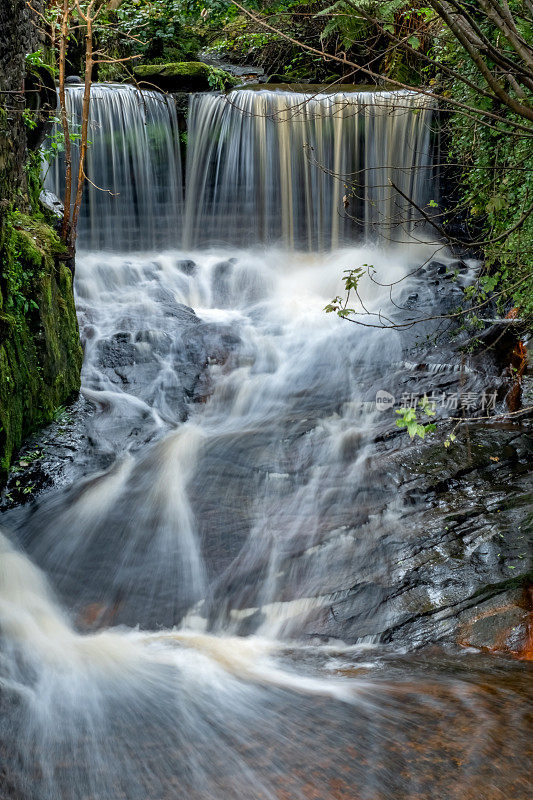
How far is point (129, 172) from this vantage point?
1101cm

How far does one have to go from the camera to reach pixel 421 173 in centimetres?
1112

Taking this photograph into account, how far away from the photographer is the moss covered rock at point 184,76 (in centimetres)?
A: 1150

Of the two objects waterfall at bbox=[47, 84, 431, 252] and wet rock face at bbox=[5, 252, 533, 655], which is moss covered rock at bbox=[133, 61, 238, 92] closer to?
waterfall at bbox=[47, 84, 431, 252]

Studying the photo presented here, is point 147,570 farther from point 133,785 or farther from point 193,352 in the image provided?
point 193,352

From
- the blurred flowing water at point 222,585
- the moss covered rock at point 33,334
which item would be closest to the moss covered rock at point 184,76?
the blurred flowing water at point 222,585

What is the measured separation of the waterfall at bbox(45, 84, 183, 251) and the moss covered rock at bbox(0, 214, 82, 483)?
165 inches

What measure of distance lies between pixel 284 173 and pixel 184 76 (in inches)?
94.2

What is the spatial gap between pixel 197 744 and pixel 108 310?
642 centimetres

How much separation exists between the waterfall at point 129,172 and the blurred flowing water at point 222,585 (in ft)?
4.34

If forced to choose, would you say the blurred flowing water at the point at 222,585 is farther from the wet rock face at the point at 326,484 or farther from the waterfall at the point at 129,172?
the waterfall at the point at 129,172

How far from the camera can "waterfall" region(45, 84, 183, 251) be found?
10.7 meters

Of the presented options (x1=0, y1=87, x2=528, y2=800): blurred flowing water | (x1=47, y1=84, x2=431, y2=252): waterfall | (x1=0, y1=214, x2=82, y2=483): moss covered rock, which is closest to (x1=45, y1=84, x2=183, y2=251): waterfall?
(x1=47, y1=84, x2=431, y2=252): waterfall

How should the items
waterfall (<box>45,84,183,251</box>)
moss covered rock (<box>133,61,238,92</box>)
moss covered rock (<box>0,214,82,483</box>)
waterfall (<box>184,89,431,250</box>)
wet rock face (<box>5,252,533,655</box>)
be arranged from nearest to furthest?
wet rock face (<box>5,252,533,655</box>) → moss covered rock (<box>0,214,82,483</box>) → waterfall (<box>45,84,183,251</box>) → waterfall (<box>184,89,431,250</box>) → moss covered rock (<box>133,61,238,92</box>)

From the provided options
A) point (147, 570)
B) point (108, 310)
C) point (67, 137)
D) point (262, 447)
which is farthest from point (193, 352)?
point (147, 570)
